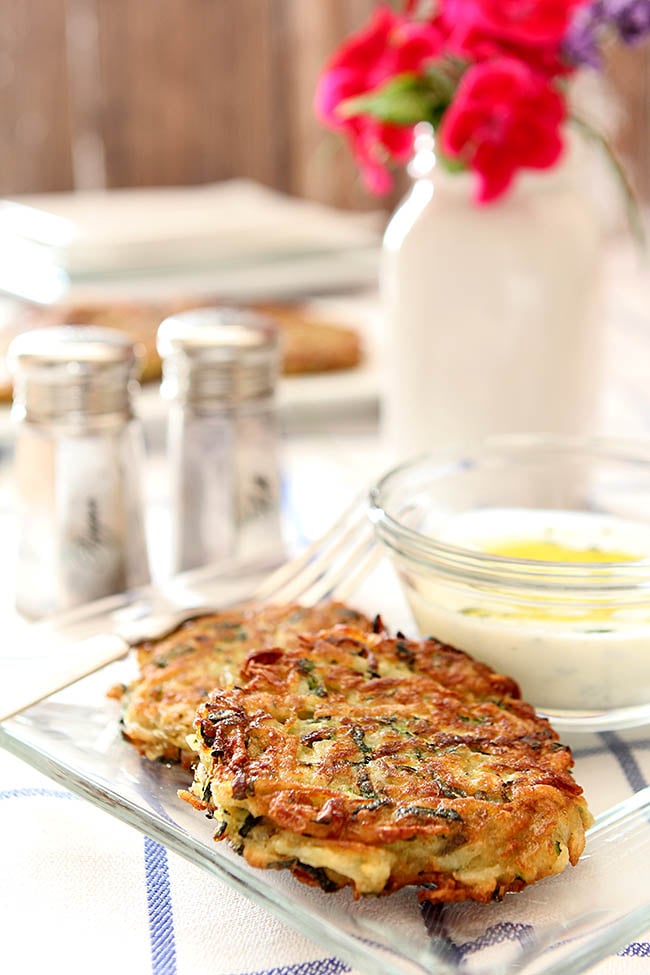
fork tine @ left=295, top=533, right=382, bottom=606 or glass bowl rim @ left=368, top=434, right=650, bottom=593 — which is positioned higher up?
glass bowl rim @ left=368, top=434, right=650, bottom=593

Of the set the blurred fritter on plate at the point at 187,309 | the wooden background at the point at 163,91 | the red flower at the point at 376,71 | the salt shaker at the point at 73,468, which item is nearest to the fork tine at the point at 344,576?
the salt shaker at the point at 73,468

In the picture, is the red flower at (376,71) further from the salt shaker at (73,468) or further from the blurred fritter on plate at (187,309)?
the salt shaker at (73,468)

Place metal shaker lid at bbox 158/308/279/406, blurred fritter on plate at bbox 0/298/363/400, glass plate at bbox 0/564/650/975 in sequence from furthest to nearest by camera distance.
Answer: blurred fritter on plate at bbox 0/298/363/400
metal shaker lid at bbox 158/308/279/406
glass plate at bbox 0/564/650/975

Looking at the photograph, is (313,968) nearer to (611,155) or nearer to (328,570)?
(328,570)

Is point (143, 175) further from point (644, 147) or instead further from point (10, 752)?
point (10, 752)

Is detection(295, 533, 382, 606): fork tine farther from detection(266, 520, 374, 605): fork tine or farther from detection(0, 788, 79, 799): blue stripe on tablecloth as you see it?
detection(0, 788, 79, 799): blue stripe on tablecloth

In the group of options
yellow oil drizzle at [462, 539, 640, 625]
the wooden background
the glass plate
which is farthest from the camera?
the wooden background

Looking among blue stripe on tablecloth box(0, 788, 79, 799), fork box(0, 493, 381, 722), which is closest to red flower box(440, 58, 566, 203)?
fork box(0, 493, 381, 722)
